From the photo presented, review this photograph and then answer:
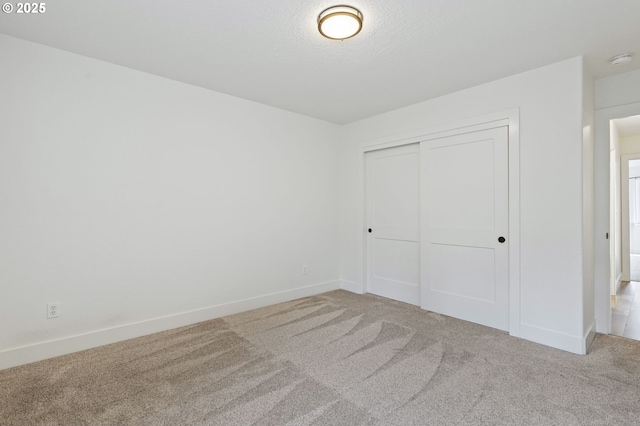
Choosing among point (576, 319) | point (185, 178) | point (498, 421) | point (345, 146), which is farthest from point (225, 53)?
point (576, 319)

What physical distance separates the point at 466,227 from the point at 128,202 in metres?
3.38

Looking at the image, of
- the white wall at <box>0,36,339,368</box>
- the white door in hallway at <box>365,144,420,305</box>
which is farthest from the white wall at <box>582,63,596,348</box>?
the white wall at <box>0,36,339,368</box>

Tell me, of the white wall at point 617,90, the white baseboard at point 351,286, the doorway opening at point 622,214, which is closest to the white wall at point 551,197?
the white wall at point 617,90

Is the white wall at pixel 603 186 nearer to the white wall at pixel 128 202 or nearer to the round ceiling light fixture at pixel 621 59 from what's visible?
the round ceiling light fixture at pixel 621 59

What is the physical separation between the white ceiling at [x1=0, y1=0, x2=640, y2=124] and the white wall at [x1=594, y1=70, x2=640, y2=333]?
0.61ft

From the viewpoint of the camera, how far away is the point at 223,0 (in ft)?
6.25

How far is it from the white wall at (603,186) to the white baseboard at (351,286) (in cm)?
258

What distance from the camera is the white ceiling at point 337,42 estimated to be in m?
1.98

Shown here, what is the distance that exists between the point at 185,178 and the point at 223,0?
5.86 ft

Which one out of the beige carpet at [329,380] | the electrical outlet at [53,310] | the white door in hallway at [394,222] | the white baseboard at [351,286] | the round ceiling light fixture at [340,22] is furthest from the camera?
the white baseboard at [351,286]

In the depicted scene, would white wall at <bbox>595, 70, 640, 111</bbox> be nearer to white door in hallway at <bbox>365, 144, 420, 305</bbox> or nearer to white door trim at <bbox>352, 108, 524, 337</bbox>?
white door trim at <bbox>352, 108, 524, 337</bbox>

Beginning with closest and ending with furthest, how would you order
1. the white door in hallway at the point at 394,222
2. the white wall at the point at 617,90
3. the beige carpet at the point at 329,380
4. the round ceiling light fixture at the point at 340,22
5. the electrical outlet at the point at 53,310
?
the beige carpet at the point at 329,380 < the round ceiling light fixture at the point at 340,22 < the electrical outlet at the point at 53,310 < the white wall at the point at 617,90 < the white door in hallway at the point at 394,222

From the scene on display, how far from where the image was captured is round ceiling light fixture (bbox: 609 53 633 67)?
2539 millimetres

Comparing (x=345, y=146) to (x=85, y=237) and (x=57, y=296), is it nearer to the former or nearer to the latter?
(x=85, y=237)
